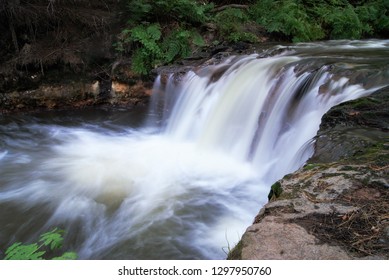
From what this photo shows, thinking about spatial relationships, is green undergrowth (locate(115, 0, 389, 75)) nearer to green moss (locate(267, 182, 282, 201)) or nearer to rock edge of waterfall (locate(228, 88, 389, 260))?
rock edge of waterfall (locate(228, 88, 389, 260))

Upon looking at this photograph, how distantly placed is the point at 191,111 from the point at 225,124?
1.08 metres

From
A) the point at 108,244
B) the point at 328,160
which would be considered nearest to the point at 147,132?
the point at 108,244

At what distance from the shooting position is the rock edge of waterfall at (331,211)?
2.23 metres

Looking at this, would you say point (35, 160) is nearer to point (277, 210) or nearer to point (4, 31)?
point (4, 31)

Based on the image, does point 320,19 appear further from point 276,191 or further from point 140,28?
point 276,191

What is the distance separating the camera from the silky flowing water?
4.63m

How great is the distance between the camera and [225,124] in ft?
23.3

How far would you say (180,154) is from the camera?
6938mm

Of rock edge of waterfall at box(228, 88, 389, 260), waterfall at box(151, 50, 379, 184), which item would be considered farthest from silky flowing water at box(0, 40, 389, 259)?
rock edge of waterfall at box(228, 88, 389, 260)

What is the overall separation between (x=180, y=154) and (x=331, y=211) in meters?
4.56

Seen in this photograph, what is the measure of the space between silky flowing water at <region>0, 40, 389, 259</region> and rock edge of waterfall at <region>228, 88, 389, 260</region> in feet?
3.65

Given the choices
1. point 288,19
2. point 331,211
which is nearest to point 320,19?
point 288,19
